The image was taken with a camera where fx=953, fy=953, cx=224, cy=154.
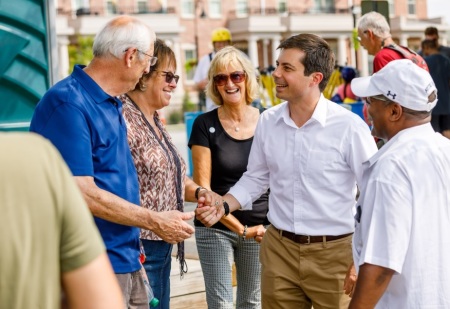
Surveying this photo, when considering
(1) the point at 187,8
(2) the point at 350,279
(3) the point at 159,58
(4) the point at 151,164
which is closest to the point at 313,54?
(3) the point at 159,58

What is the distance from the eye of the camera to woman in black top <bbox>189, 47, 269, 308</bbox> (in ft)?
19.0

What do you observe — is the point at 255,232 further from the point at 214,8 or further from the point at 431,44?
the point at 214,8

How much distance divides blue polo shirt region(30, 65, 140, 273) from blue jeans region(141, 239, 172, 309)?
609 millimetres

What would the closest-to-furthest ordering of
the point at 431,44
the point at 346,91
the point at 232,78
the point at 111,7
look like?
the point at 232,78
the point at 431,44
the point at 346,91
the point at 111,7

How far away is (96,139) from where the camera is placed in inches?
160

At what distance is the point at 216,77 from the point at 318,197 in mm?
1395

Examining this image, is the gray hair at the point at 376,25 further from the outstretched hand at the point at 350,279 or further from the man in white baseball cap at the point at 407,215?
the man in white baseball cap at the point at 407,215

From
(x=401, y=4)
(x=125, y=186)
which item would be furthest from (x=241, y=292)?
(x=401, y=4)

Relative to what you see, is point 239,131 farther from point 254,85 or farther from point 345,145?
point 345,145

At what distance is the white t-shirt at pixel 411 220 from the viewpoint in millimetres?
3561

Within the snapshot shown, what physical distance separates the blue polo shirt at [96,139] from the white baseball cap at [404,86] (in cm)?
113

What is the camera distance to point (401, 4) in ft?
276

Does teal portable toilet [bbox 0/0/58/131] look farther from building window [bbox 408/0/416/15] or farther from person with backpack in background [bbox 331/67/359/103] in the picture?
building window [bbox 408/0/416/15]

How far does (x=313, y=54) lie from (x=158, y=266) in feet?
4.56
